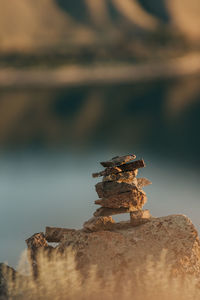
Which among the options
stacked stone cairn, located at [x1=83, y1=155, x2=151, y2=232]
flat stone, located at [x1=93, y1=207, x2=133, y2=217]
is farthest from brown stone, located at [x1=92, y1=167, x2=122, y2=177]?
flat stone, located at [x1=93, y1=207, x2=133, y2=217]

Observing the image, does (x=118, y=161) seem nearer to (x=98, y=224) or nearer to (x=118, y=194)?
(x=118, y=194)

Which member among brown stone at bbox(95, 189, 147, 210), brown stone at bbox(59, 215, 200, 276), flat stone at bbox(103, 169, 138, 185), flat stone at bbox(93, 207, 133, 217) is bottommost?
brown stone at bbox(59, 215, 200, 276)

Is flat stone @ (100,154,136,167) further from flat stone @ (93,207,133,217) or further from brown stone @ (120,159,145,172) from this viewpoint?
flat stone @ (93,207,133,217)

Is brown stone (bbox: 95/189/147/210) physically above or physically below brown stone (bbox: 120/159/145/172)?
below

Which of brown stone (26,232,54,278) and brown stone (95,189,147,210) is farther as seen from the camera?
brown stone (95,189,147,210)

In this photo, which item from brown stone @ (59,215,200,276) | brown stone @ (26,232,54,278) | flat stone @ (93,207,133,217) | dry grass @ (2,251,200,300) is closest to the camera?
dry grass @ (2,251,200,300)

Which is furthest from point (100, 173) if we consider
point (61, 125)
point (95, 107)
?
point (95, 107)
